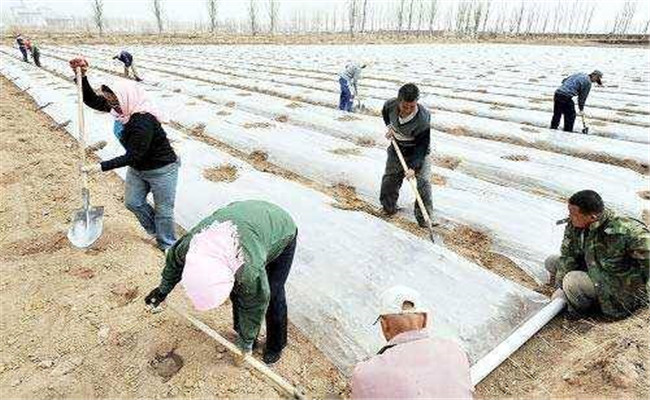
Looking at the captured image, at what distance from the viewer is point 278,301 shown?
317 centimetres

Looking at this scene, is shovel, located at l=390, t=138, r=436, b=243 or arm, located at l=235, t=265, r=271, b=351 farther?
shovel, located at l=390, t=138, r=436, b=243

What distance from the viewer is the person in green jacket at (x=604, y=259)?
341cm

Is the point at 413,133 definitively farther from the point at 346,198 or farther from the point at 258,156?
the point at 258,156

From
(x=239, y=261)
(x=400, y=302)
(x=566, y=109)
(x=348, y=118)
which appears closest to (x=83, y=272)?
(x=239, y=261)

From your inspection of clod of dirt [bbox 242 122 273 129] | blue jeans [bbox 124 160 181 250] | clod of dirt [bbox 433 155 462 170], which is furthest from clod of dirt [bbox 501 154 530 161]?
blue jeans [bbox 124 160 181 250]

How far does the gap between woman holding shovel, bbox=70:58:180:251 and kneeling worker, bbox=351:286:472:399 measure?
2.69 metres

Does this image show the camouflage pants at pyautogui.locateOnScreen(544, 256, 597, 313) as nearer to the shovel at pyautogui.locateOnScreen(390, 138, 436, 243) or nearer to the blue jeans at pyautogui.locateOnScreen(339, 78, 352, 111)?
→ the shovel at pyautogui.locateOnScreen(390, 138, 436, 243)

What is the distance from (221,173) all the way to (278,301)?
360cm

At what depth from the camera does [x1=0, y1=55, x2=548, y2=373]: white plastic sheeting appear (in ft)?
11.5

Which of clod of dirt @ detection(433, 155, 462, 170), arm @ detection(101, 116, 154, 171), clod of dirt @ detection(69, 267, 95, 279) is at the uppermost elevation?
arm @ detection(101, 116, 154, 171)

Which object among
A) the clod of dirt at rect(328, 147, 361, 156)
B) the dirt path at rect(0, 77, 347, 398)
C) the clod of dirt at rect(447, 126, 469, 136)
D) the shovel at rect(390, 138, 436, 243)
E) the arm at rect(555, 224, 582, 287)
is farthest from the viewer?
the clod of dirt at rect(447, 126, 469, 136)

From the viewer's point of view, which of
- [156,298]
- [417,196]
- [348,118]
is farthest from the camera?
[348,118]

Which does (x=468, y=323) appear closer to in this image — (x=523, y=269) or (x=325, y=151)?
(x=523, y=269)

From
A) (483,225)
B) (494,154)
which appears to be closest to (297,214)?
(483,225)
